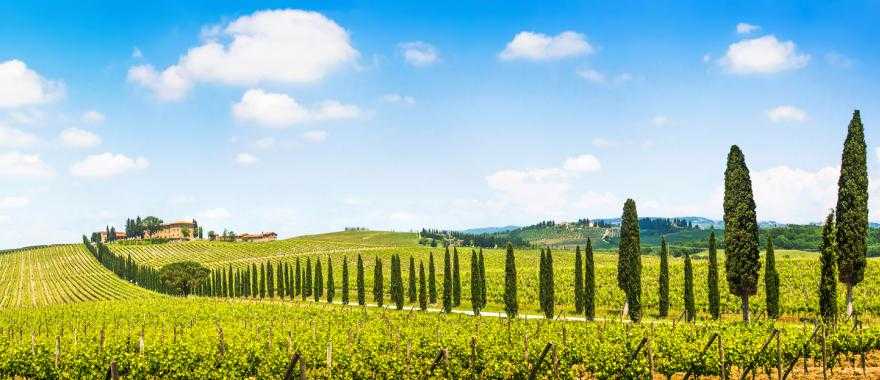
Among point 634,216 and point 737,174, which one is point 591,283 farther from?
point 737,174

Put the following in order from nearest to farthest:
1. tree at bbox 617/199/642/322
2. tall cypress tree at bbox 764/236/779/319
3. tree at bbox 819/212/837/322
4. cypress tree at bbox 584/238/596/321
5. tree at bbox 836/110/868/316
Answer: tree at bbox 836/110/868/316, tree at bbox 819/212/837/322, tall cypress tree at bbox 764/236/779/319, tree at bbox 617/199/642/322, cypress tree at bbox 584/238/596/321

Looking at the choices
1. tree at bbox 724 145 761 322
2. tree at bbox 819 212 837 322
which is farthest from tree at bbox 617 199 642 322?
tree at bbox 819 212 837 322

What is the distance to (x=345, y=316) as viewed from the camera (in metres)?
49.7

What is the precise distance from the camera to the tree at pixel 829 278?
41.7 m

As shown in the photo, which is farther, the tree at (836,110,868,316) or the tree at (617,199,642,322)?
the tree at (617,199,642,322)

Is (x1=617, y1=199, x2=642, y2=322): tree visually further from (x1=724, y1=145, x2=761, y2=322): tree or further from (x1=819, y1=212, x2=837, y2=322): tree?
(x1=819, y1=212, x2=837, y2=322): tree

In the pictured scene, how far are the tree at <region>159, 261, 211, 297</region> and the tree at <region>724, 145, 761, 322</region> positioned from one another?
3457 inches

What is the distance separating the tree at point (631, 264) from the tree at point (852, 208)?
1333 centimetres

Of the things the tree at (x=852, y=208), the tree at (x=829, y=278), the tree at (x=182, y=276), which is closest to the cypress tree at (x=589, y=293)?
the tree at (x=829, y=278)

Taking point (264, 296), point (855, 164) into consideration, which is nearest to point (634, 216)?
point (855, 164)

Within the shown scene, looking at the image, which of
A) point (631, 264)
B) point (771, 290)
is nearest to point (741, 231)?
point (771, 290)

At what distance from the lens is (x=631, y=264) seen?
166 ft

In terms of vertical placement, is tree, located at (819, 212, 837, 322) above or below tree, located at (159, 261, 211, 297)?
above

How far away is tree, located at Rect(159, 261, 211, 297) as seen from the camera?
10494 cm
